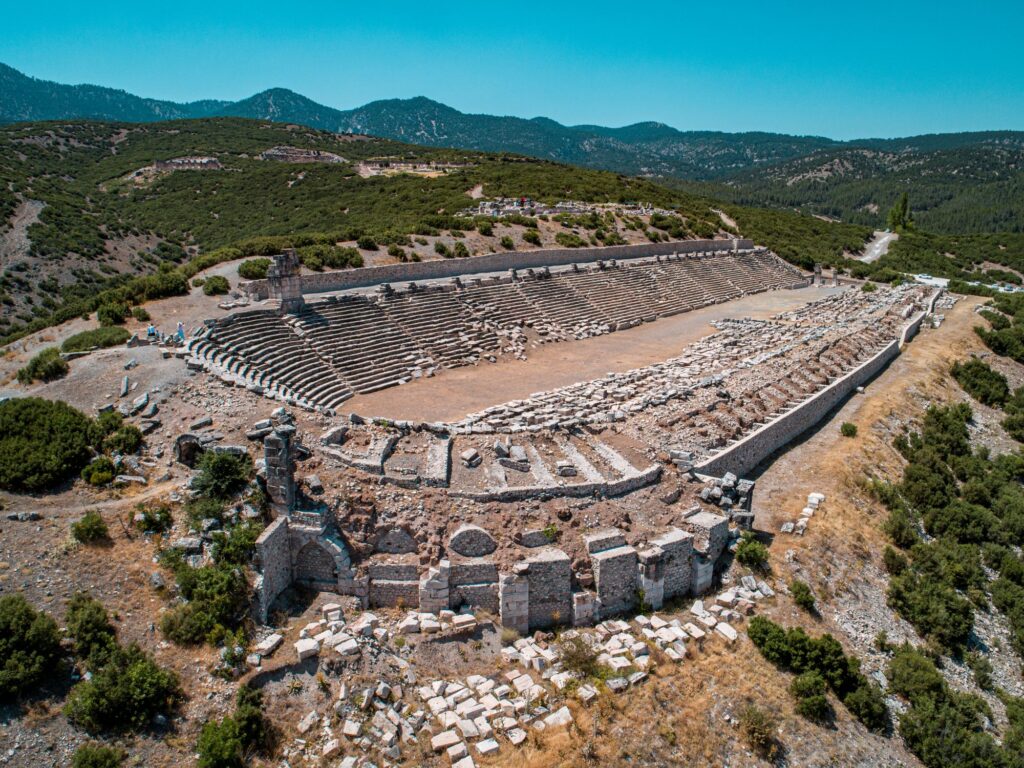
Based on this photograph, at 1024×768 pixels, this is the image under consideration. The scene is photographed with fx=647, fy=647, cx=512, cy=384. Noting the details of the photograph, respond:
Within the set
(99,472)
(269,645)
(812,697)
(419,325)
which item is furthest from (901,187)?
(269,645)

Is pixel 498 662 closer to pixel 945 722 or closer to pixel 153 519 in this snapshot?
pixel 153 519

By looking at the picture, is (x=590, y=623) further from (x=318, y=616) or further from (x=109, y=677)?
(x=109, y=677)

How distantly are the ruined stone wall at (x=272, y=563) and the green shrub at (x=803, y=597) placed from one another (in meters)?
9.71

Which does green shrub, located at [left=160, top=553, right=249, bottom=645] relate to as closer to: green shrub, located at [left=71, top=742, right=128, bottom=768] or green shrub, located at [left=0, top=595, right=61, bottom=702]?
green shrub, located at [left=0, top=595, right=61, bottom=702]

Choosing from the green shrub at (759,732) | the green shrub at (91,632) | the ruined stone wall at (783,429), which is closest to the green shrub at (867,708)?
the green shrub at (759,732)

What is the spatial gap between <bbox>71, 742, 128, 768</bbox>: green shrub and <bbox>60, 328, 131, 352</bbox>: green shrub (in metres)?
13.4

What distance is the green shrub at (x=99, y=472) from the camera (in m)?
12.4

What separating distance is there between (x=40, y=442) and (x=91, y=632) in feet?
17.1

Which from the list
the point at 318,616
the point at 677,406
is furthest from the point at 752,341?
the point at 318,616

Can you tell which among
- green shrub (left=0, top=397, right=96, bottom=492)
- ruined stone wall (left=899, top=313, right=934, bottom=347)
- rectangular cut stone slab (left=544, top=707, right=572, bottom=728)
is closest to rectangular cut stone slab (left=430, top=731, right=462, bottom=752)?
rectangular cut stone slab (left=544, top=707, right=572, bottom=728)

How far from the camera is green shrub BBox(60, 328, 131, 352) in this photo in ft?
60.7

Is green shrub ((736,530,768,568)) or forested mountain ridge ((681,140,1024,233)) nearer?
green shrub ((736,530,768,568))

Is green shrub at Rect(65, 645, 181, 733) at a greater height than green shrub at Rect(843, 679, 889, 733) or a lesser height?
greater

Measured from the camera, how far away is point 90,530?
10930 millimetres
